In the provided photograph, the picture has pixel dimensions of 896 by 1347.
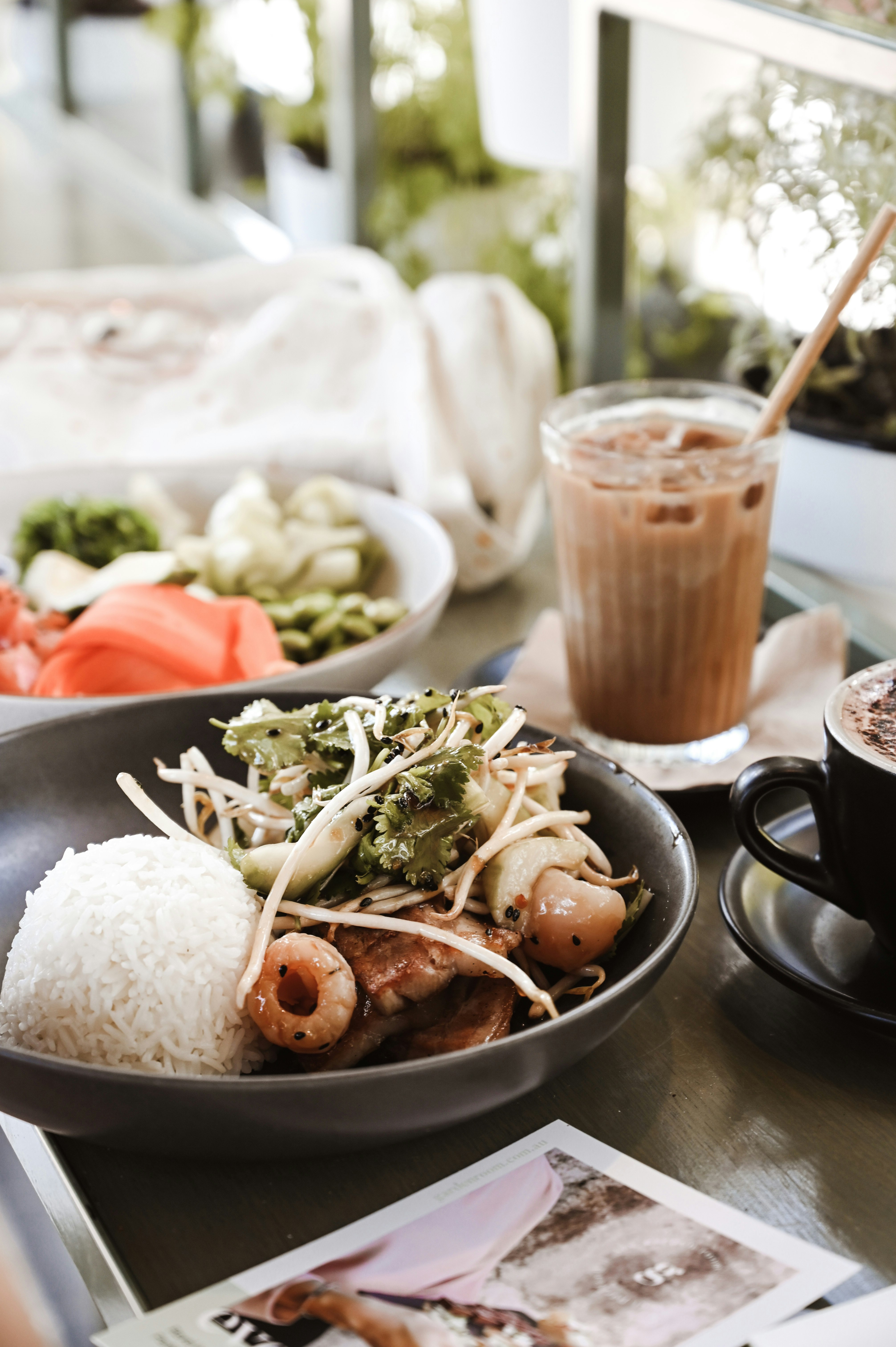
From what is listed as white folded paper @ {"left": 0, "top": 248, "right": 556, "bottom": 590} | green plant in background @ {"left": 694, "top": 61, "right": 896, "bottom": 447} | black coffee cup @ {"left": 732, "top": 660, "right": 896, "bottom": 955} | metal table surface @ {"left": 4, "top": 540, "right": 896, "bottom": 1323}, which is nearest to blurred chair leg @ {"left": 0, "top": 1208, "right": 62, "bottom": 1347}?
metal table surface @ {"left": 4, "top": 540, "right": 896, "bottom": 1323}

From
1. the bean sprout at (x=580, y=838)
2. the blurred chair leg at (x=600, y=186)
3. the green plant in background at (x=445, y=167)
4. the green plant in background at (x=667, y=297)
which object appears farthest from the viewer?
the green plant in background at (x=445, y=167)

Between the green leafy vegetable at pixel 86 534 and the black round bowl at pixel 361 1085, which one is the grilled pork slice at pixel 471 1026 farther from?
the green leafy vegetable at pixel 86 534

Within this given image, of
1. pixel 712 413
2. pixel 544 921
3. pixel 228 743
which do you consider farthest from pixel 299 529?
pixel 544 921

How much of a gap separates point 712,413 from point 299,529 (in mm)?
456

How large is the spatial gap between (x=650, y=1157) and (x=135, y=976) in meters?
0.27

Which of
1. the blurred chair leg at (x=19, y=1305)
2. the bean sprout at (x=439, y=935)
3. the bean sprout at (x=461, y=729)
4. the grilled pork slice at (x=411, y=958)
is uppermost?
the bean sprout at (x=461, y=729)

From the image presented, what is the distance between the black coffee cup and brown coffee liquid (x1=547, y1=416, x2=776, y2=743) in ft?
0.76

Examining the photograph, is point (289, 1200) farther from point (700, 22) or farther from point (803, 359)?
point (700, 22)

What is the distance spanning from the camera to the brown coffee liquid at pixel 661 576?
0.92m

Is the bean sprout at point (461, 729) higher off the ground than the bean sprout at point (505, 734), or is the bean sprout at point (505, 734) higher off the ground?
the bean sprout at point (461, 729)

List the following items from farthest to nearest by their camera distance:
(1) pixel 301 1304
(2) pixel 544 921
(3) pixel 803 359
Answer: (3) pixel 803 359
(2) pixel 544 921
(1) pixel 301 1304

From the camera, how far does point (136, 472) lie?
1369 mm

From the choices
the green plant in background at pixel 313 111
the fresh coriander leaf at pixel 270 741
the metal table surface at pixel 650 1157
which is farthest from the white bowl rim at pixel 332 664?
the green plant in background at pixel 313 111

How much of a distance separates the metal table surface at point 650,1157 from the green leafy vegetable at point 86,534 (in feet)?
2.31
